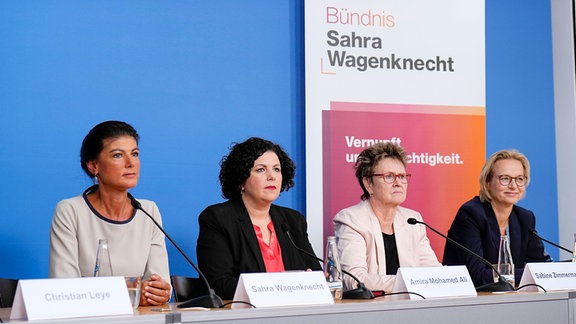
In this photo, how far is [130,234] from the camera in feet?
10.3

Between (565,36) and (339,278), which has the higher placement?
(565,36)

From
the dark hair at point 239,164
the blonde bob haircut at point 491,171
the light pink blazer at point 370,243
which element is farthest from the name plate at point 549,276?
the dark hair at point 239,164

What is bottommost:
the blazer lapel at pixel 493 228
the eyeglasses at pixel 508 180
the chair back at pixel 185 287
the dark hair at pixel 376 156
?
the chair back at pixel 185 287

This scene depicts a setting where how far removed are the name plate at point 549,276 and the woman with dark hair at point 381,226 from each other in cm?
78

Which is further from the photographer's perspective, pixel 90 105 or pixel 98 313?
pixel 90 105

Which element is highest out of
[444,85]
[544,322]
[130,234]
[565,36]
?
[565,36]

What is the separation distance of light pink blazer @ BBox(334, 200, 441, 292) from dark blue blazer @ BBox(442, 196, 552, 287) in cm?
19

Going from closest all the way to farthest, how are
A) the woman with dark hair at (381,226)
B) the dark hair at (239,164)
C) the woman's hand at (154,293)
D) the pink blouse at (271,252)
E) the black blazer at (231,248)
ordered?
the woman's hand at (154,293), the black blazer at (231,248), the pink blouse at (271,252), the dark hair at (239,164), the woman with dark hair at (381,226)

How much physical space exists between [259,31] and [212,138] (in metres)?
0.61

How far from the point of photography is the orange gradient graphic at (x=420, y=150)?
4.15 meters

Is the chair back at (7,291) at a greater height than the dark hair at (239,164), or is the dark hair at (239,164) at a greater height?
the dark hair at (239,164)

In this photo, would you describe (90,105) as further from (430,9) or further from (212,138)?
(430,9)


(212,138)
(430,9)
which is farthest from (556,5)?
(212,138)

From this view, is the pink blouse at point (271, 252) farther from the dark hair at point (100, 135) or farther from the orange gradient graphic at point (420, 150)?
the orange gradient graphic at point (420, 150)
